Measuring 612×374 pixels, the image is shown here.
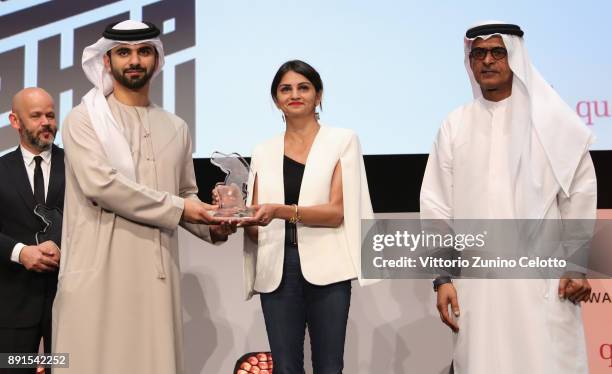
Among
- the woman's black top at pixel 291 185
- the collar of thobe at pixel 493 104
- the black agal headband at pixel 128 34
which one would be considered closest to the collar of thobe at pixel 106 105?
the black agal headband at pixel 128 34

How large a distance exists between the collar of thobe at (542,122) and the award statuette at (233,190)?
1.06m

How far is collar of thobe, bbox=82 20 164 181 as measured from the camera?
2.84 metres

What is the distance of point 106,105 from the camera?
2.92 m

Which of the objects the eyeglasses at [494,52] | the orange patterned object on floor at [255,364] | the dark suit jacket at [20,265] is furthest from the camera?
the orange patterned object on floor at [255,364]

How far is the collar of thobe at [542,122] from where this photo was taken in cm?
281

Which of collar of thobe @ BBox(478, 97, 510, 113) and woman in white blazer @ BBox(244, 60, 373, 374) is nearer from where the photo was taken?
woman in white blazer @ BBox(244, 60, 373, 374)

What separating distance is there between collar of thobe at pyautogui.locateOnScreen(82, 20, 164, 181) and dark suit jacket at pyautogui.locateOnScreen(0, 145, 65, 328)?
1.64 feet

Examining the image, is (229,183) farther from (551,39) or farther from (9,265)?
(551,39)

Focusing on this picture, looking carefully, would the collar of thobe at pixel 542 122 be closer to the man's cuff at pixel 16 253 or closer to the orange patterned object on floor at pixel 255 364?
the orange patterned object on floor at pixel 255 364

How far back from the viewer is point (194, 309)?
4215 mm

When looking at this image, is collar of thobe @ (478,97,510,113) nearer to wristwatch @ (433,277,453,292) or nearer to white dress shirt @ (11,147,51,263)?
wristwatch @ (433,277,453,292)

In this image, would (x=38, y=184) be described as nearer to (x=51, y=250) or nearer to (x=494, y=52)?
(x=51, y=250)

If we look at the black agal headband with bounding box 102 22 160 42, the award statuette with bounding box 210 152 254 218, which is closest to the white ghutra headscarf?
the award statuette with bounding box 210 152 254 218

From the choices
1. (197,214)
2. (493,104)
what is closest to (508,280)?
(493,104)
